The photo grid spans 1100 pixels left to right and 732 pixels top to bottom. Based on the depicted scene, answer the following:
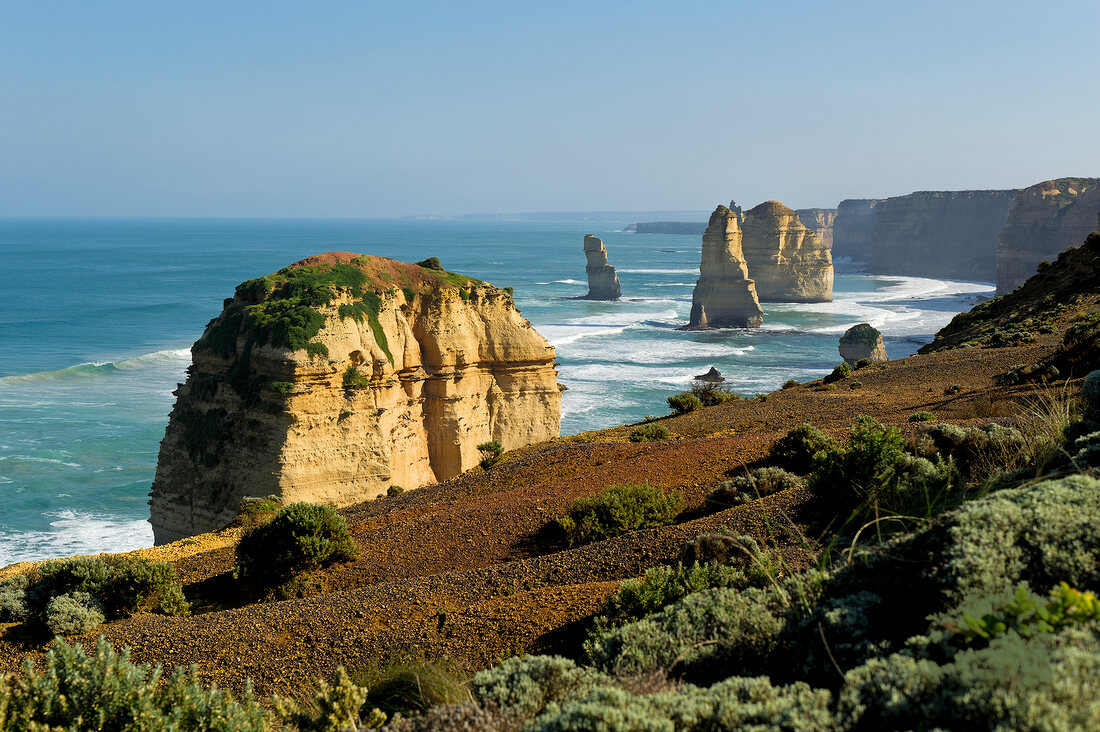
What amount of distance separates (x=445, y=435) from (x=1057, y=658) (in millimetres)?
23659

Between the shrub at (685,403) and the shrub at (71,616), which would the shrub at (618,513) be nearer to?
the shrub at (71,616)

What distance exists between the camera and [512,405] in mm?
28547

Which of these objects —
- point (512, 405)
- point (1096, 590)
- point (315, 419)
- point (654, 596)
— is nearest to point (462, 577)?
point (654, 596)

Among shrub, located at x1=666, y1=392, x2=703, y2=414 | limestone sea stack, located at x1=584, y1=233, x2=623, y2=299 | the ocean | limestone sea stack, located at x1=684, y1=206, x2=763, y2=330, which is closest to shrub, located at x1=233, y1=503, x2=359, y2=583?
shrub, located at x1=666, y1=392, x2=703, y2=414

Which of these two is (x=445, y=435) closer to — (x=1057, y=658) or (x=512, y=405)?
(x=512, y=405)

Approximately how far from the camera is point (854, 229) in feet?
591

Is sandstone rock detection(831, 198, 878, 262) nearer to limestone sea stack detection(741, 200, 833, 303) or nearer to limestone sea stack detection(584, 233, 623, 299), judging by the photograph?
limestone sea stack detection(741, 200, 833, 303)

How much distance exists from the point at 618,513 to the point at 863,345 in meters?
48.9

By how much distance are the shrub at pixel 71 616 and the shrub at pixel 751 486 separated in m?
7.97

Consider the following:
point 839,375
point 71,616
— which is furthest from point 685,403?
point 71,616

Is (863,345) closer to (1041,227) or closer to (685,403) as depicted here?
(685,403)

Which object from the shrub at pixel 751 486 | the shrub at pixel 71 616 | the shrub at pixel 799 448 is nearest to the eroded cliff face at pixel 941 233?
the shrub at pixel 799 448

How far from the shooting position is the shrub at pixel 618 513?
34.7ft

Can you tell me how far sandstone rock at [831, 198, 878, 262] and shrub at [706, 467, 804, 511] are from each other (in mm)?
179618
